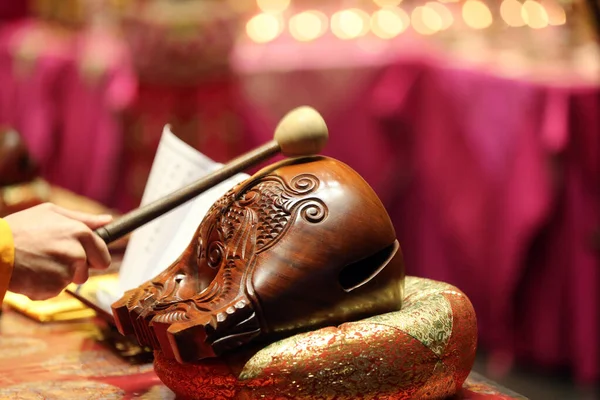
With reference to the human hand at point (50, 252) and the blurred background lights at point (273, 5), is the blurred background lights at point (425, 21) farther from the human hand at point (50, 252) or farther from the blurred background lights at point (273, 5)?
the human hand at point (50, 252)

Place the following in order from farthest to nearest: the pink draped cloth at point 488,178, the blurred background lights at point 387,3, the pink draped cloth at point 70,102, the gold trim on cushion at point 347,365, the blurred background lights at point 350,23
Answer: the blurred background lights at point 387,3
the blurred background lights at point 350,23
the pink draped cloth at point 70,102
the pink draped cloth at point 488,178
the gold trim on cushion at point 347,365

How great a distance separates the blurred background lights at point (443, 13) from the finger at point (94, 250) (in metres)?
2.80

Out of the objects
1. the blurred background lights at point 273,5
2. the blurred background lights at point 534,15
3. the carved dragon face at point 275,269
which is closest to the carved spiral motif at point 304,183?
the carved dragon face at point 275,269

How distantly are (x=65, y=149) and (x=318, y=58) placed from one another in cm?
119

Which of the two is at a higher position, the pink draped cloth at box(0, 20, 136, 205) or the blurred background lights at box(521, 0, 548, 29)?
the blurred background lights at box(521, 0, 548, 29)

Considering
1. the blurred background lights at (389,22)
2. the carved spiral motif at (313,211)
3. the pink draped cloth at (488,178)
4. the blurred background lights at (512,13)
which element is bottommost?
the pink draped cloth at (488,178)

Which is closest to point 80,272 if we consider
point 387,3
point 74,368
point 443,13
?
point 74,368

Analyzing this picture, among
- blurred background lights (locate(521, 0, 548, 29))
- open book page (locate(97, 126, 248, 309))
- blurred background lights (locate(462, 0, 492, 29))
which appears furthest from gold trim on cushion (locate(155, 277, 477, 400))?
blurred background lights (locate(462, 0, 492, 29))

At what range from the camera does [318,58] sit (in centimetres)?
357

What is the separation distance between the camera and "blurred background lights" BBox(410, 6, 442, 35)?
3852mm

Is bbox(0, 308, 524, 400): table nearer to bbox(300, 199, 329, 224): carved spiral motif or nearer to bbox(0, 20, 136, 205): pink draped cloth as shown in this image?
bbox(300, 199, 329, 224): carved spiral motif

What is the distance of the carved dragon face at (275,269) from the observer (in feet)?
3.41

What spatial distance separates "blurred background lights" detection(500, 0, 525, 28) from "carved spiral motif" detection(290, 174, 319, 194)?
256 cm

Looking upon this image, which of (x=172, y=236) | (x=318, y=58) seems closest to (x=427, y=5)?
(x=318, y=58)
